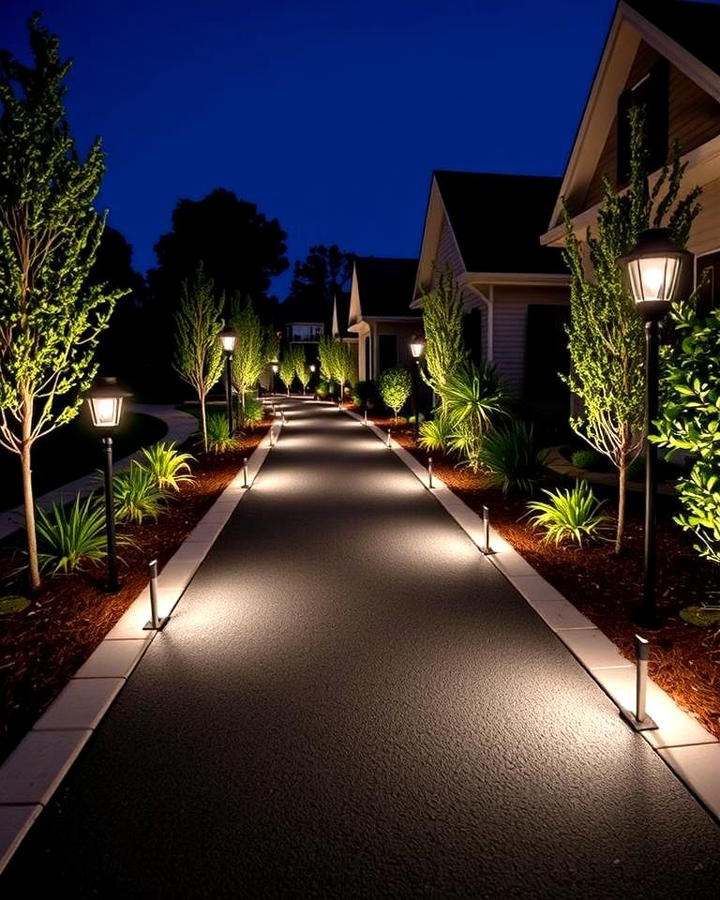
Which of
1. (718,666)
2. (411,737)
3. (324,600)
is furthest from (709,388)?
(324,600)

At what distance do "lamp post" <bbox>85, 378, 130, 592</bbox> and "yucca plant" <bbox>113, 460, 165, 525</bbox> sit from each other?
2363mm

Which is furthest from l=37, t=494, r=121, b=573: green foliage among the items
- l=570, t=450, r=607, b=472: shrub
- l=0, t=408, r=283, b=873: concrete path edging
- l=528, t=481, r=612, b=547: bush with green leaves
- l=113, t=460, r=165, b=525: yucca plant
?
l=570, t=450, r=607, b=472: shrub

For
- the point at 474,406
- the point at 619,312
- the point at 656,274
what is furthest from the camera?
the point at 474,406

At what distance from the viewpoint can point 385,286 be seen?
35.6m

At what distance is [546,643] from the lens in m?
5.25

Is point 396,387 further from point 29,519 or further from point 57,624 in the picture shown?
point 57,624

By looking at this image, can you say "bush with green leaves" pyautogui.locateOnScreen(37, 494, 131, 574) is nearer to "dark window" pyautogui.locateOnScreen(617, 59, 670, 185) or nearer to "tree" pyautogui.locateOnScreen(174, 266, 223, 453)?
"tree" pyautogui.locateOnScreen(174, 266, 223, 453)

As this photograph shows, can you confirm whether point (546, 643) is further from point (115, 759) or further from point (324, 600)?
point (115, 759)

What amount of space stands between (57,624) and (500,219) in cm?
1858

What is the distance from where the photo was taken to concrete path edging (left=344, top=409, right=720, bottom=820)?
3452 millimetres

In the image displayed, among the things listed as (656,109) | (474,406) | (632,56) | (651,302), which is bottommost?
(474,406)

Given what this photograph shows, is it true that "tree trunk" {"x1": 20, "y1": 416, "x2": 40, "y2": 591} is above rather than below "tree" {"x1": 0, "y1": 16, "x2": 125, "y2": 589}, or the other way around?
below

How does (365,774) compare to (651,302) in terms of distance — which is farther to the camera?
(651,302)

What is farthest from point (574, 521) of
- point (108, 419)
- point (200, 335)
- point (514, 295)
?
point (514, 295)
